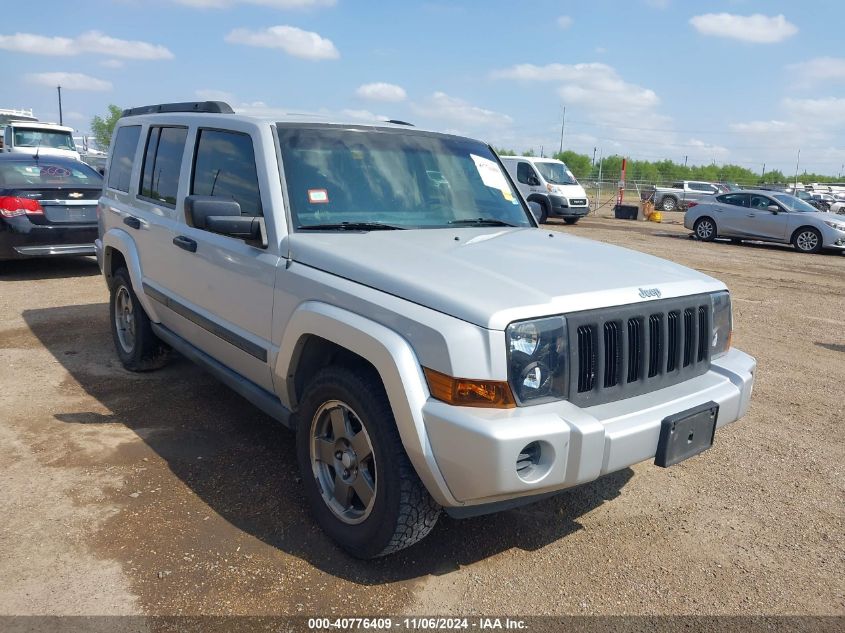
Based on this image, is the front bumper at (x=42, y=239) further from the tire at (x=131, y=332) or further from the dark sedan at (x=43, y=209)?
the tire at (x=131, y=332)

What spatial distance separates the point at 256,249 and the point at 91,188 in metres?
6.77

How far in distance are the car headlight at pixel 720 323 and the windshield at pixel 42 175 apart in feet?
27.6

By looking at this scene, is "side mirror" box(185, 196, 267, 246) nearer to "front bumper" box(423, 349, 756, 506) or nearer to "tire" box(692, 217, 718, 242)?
"front bumper" box(423, 349, 756, 506)

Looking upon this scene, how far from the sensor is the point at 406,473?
2.71 m

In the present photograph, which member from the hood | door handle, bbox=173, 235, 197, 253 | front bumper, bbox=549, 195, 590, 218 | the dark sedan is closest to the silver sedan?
front bumper, bbox=549, 195, 590, 218

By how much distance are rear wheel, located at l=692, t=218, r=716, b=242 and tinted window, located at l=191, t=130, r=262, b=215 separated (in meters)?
17.4

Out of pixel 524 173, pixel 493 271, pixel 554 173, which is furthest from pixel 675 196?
pixel 493 271

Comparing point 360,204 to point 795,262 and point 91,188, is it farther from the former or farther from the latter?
point 795,262

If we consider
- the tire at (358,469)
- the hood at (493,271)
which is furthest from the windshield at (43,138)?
the tire at (358,469)

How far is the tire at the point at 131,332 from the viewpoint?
17.3 feet

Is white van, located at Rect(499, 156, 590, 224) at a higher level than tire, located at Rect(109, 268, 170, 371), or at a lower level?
higher

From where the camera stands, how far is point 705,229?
19.1 meters

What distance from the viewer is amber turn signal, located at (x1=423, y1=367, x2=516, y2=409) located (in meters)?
2.51

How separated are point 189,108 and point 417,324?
9.67ft
